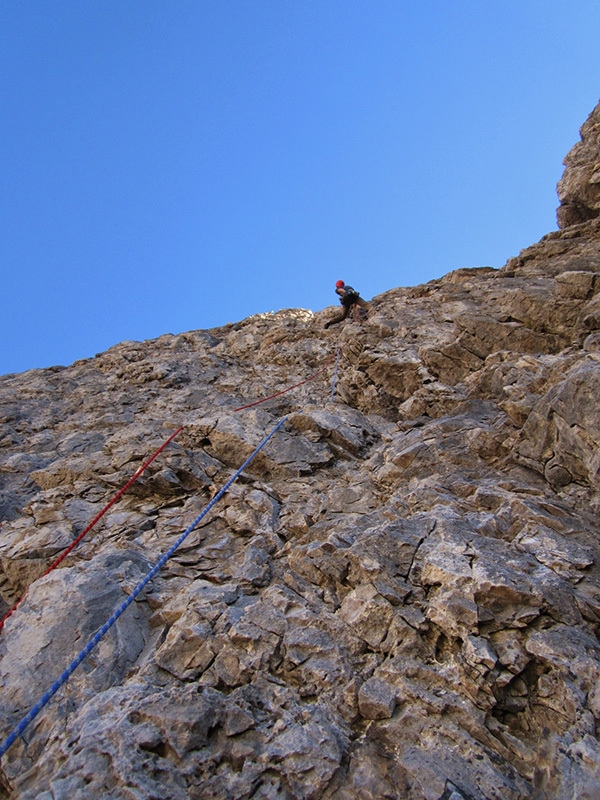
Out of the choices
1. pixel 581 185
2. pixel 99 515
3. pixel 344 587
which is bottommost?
pixel 344 587

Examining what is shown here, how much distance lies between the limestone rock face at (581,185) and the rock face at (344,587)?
189 inches

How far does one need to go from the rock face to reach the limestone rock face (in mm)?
4793

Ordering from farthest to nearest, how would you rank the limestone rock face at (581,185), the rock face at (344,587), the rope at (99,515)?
the limestone rock face at (581,185)
the rope at (99,515)
the rock face at (344,587)

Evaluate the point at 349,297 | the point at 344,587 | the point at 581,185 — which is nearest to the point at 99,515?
the point at 344,587

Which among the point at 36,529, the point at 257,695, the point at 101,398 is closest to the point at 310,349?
the point at 101,398

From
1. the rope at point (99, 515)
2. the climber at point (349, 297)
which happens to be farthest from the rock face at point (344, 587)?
the climber at point (349, 297)

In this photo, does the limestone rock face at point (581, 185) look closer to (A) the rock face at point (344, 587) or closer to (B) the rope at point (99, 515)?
(A) the rock face at point (344, 587)

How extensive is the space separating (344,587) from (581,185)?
1422cm

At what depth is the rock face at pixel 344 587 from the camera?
3475 millimetres

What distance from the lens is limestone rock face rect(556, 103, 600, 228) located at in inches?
543

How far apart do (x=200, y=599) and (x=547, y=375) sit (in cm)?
569

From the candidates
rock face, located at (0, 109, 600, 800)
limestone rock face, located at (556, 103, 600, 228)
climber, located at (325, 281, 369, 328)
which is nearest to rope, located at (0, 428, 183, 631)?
rock face, located at (0, 109, 600, 800)

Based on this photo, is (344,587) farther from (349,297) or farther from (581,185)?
(581,185)

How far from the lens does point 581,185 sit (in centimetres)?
1396
